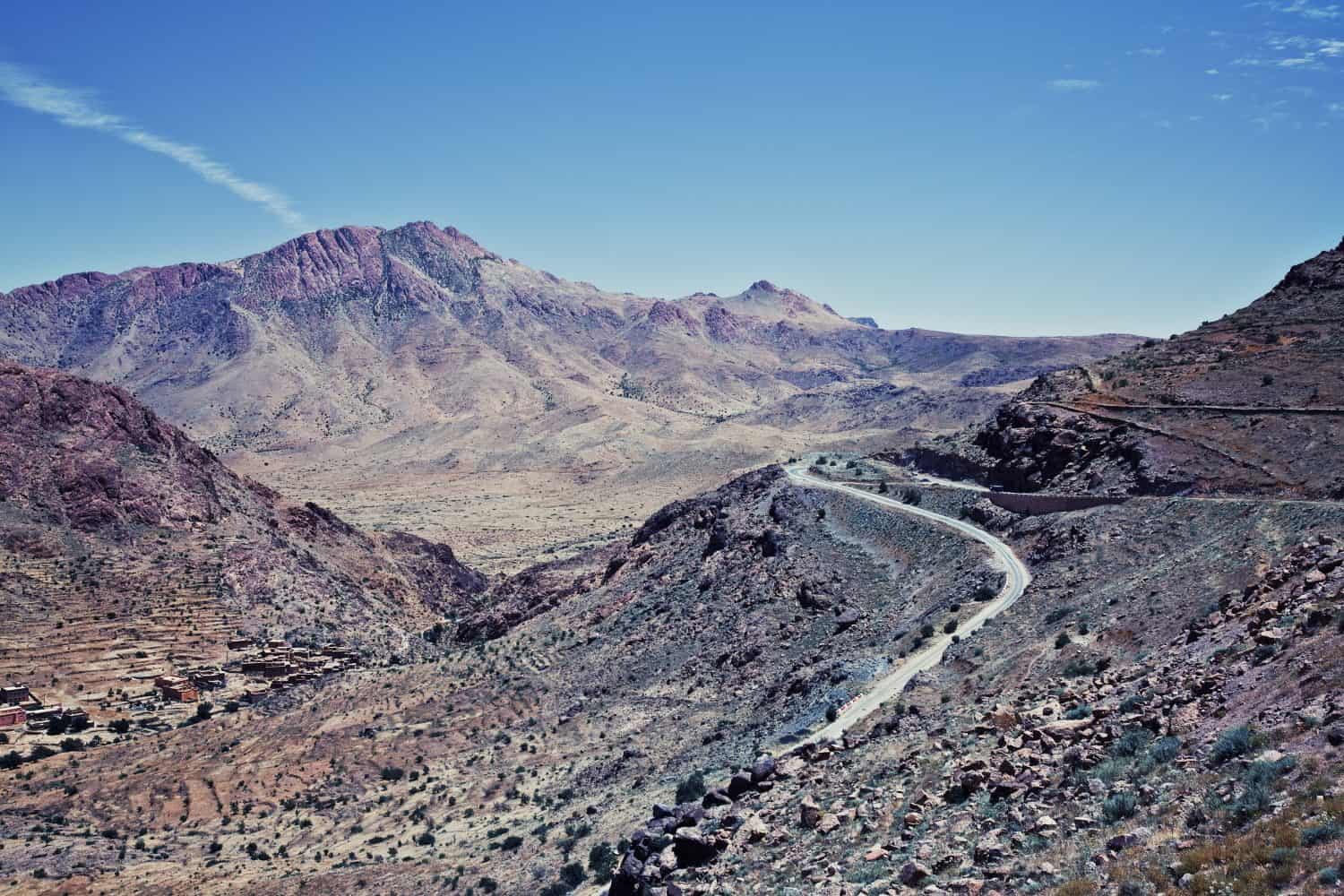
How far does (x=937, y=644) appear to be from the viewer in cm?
2641

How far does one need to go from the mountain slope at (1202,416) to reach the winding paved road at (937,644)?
5.21 meters

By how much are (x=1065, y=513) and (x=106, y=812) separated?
1394 inches

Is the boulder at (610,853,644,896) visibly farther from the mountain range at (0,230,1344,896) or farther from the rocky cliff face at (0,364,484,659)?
the rocky cliff face at (0,364,484,659)

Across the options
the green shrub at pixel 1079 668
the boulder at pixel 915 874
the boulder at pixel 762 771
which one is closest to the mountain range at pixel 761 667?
the boulder at pixel 915 874

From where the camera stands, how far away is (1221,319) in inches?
2154

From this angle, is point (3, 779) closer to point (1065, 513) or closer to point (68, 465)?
point (68, 465)

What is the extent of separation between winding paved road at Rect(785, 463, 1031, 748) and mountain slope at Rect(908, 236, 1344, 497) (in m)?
5.21

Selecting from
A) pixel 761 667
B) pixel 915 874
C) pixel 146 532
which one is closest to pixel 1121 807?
pixel 915 874

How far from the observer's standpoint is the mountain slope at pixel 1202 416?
3381 cm

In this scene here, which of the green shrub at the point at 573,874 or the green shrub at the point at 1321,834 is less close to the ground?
the green shrub at the point at 1321,834

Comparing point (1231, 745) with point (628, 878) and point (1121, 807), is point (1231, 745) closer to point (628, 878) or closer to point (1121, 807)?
point (1121, 807)

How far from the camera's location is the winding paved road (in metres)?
22.3

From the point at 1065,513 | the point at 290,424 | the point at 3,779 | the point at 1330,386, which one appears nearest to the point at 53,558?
the point at 3,779

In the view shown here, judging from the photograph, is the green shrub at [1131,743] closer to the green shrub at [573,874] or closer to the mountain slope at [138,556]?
the green shrub at [573,874]
